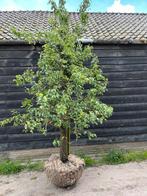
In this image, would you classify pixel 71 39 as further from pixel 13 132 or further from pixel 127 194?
pixel 13 132

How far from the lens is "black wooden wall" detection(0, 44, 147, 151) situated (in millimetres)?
9781

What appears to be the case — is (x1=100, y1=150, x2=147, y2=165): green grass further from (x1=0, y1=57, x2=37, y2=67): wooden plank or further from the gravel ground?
(x1=0, y1=57, x2=37, y2=67): wooden plank

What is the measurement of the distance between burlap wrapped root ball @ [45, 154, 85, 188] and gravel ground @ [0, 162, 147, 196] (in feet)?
0.63

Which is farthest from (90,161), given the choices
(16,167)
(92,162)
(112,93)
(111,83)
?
(111,83)

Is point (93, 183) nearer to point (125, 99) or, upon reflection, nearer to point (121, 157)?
point (121, 157)

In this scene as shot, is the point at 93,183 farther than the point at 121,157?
No

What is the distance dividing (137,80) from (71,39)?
4336 millimetres

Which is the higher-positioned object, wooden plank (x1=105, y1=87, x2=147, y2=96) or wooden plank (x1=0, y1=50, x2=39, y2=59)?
wooden plank (x1=0, y1=50, x2=39, y2=59)

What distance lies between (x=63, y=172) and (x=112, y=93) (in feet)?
14.2

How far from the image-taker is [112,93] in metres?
10.3

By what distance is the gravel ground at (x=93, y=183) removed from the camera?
6586mm

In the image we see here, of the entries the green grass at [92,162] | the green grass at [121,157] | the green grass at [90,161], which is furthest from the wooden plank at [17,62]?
the green grass at [121,157]

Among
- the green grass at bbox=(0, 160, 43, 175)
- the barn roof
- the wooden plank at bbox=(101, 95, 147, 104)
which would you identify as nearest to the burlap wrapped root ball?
the green grass at bbox=(0, 160, 43, 175)

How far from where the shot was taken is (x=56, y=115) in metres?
6.52
